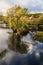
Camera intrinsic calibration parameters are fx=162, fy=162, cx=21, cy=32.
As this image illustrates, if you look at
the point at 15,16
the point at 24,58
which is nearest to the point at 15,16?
the point at 15,16

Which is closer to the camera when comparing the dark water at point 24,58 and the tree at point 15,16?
the dark water at point 24,58

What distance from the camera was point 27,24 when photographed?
11.2 metres

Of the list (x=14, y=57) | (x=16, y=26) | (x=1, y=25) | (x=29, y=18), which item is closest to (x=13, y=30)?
(x=16, y=26)

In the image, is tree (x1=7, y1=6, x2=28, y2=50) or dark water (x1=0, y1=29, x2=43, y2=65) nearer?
dark water (x1=0, y1=29, x2=43, y2=65)

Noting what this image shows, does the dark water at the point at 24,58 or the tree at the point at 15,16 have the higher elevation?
the tree at the point at 15,16

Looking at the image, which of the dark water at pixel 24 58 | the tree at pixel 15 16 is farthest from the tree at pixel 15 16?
the dark water at pixel 24 58

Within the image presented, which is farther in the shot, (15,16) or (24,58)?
(15,16)

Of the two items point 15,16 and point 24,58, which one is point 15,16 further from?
point 24,58

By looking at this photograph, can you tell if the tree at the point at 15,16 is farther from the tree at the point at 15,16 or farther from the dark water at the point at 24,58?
the dark water at the point at 24,58

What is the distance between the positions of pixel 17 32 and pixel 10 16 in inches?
51.0

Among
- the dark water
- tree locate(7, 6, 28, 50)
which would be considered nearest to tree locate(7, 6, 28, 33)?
tree locate(7, 6, 28, 50)

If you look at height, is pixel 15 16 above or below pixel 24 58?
above

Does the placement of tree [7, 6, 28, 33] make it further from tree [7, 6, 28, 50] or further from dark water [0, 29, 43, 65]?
dark water [0, 29, 43, 65]

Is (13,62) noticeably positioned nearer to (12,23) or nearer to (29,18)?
(12,23)
